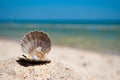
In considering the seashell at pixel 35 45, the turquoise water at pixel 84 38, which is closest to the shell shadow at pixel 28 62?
the seashell at pixel 35 45

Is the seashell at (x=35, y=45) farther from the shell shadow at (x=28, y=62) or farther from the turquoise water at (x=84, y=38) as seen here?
the turquoise water at (x=84, y=38)

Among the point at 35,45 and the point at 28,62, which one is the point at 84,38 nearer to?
the point at 35,45

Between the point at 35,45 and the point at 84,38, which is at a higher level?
the point at 35,45

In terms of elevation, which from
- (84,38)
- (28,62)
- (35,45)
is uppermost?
(35,45)

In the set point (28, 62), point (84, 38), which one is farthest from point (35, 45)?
point (84, 38)

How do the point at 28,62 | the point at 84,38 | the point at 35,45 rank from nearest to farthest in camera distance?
the point at 28,62 < the point at 35,45 < the point at 84,38

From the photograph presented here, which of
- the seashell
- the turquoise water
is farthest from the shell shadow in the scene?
the turquoise water

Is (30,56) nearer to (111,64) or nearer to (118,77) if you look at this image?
(118,77)

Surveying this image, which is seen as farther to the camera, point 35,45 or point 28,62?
point 35,45

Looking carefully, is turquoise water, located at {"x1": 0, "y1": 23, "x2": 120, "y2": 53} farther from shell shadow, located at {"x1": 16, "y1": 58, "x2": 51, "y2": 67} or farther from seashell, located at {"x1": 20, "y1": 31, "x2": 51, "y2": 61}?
shell shadow, located at {"x1": 16, "y1": 58, "x2": 51, "y2": 67}
